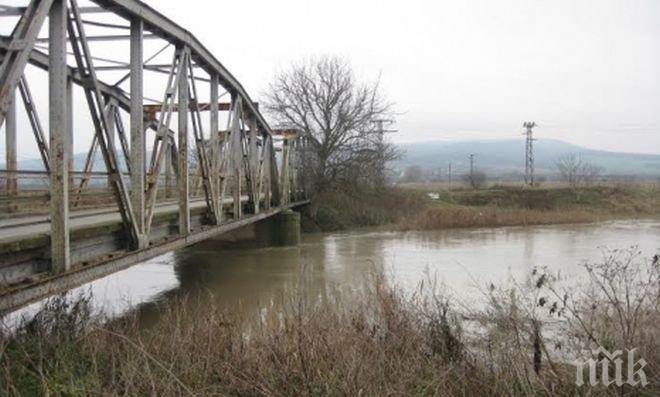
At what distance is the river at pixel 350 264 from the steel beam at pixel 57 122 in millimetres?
2801

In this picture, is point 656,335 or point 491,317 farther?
point 491,317

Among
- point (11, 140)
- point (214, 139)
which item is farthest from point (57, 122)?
point (214, 139)

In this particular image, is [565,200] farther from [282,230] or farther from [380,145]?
[282,230]

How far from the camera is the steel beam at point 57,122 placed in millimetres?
5531

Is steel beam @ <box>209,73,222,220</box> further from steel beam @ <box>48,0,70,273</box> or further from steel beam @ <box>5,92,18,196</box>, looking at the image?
steel beam @ <box>48,0,70,273</box>

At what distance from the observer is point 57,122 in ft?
18.4

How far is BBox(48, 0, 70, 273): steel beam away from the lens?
218 inches

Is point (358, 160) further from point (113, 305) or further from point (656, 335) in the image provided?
point (656, 335)

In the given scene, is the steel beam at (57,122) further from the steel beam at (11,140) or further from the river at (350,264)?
the steel beam at (11,140)

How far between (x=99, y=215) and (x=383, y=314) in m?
5.20

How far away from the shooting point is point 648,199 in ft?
155

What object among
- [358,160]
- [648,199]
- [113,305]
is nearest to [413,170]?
[648,199]

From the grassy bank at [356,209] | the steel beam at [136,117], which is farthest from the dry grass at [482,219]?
the steel beam at [136,117]

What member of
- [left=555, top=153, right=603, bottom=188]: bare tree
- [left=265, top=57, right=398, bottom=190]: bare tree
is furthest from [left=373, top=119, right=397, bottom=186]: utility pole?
[left=555, top=153, right=603, bottom=188]: bare tree
